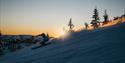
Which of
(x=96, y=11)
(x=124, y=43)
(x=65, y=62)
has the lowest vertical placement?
(x=65, y=62)

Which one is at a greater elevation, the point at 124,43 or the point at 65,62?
the point at 124,43

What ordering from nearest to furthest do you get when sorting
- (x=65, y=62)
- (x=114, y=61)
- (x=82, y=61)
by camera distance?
(x=114, y=61), (x=82, y=61), (x=65, y=62)

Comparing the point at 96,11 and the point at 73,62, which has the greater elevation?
the point at 96,11

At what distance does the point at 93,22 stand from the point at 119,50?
226 feet

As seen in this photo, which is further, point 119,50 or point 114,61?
point 119,50

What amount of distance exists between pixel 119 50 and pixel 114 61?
8.59 ft

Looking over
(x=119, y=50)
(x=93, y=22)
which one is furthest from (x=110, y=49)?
(x=93, y=22)

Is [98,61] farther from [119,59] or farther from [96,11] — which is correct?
[96,11]

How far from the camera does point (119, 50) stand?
16000 millimetres

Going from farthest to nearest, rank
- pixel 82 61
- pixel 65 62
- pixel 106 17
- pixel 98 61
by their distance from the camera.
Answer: pixel 106 17 < pixel 65 62 < pixel 82 61 < pixel 98 61

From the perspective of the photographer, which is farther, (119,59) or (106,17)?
(106,17)

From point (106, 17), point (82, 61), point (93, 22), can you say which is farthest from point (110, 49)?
point (106, 17)

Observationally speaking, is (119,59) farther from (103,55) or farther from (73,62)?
(73,62)

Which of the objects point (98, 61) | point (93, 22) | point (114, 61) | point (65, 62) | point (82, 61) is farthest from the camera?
point (93, 22)
